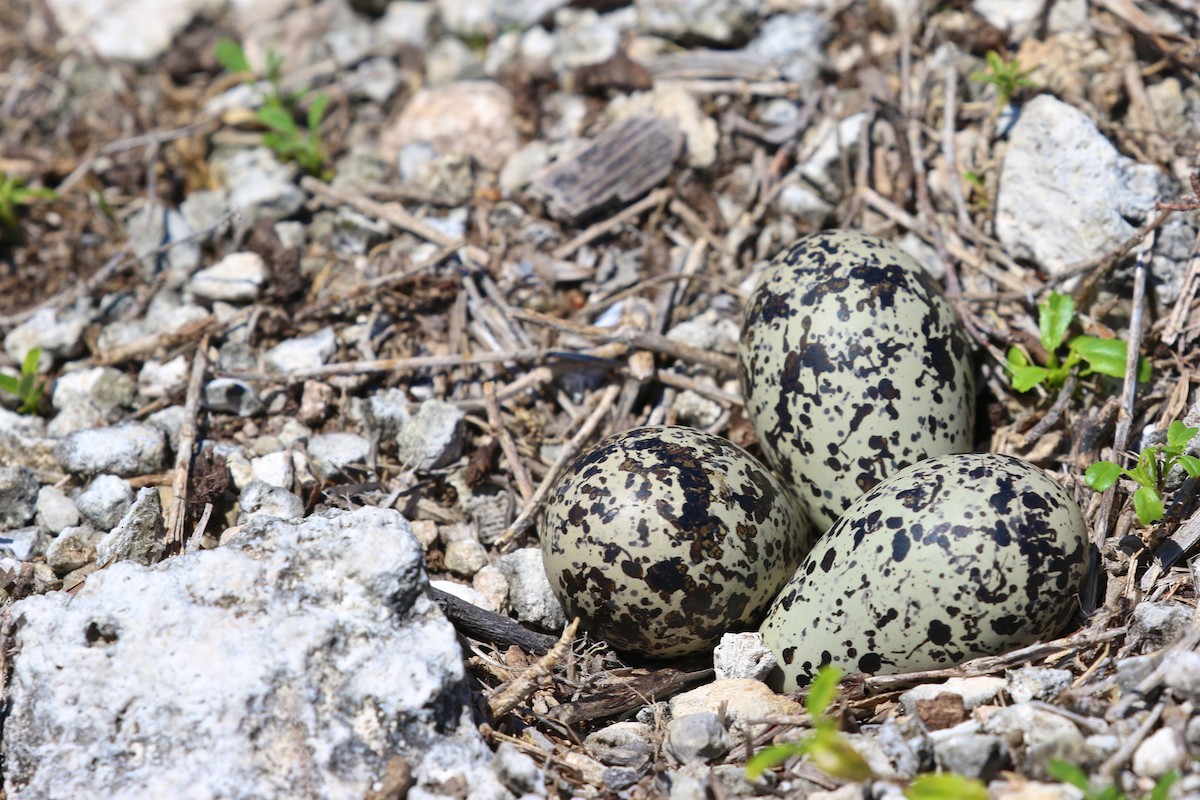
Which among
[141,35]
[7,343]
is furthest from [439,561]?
[141,35]

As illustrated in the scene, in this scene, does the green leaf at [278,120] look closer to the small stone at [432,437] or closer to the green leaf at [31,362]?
the green leaf at [31,362]

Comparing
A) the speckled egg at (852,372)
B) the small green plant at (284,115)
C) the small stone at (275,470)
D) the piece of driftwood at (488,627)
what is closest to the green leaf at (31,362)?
the small stone at (275,470)

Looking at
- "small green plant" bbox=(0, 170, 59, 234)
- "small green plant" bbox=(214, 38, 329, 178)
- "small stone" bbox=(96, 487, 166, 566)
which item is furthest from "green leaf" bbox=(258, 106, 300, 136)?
"small stone" bbox=(96, 487, 166, 566)

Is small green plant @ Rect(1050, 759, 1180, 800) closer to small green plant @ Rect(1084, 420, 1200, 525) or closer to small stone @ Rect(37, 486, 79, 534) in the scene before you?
small green plant @ Rect(1084, 420, 1200, 525)

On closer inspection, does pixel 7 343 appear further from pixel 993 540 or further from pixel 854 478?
pixel 993 540

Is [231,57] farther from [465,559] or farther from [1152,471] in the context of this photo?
[1152,471]

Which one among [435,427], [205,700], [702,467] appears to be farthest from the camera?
[435,427]
